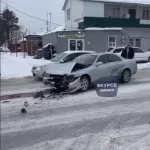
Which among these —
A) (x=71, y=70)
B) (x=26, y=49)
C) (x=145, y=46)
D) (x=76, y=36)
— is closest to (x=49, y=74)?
(x=71, y=70)

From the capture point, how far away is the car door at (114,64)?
1152 centimetres

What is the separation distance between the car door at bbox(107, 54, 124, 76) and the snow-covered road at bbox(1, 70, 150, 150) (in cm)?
246

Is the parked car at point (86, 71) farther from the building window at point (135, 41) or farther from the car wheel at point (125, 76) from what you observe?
the building window at point (135, 41)

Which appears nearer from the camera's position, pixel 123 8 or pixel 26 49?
pixel 123 8

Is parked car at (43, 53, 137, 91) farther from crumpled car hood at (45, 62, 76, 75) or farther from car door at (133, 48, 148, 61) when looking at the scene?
car door at (133, 48, 148, 61)

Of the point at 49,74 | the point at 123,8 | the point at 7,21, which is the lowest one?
the point at 49,74

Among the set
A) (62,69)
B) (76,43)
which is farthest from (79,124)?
(76,43)

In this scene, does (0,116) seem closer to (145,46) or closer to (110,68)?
(110,68)

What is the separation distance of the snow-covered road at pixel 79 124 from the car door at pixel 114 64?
8.08 ft

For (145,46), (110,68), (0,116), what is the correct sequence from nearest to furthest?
(0,116)
(110,68)
(145,46)

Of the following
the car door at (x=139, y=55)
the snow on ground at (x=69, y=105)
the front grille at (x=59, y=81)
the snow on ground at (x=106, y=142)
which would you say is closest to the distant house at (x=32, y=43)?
the car door at (x=139, y=55)

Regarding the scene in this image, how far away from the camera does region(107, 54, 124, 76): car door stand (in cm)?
1152

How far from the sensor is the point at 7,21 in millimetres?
6535

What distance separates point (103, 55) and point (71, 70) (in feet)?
6.67
